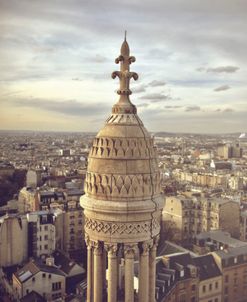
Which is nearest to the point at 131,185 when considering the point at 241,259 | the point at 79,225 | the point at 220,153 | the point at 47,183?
the point at 241,259

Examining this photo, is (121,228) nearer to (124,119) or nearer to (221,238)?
(124,119)

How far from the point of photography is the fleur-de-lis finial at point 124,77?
218 cm

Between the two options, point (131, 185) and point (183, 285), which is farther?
point (183, 285)

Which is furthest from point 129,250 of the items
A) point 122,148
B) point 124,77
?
point 124,77

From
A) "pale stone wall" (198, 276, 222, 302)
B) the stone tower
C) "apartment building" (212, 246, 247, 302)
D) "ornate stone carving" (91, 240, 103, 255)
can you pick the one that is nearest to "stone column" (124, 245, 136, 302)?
the stone tower

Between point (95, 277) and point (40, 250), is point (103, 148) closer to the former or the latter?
point (95, 277)

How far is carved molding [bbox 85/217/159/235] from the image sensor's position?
211cm

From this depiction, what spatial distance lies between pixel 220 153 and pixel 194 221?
120ft

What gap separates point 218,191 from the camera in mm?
19266

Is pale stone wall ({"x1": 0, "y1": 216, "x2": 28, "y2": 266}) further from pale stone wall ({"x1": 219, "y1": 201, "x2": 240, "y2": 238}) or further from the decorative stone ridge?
the decorative stone ridge

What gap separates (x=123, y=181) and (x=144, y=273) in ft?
1.60

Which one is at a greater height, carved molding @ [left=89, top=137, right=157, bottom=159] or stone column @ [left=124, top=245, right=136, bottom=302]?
carved molding @ [left=89, top=137, right=157, bottom=159]

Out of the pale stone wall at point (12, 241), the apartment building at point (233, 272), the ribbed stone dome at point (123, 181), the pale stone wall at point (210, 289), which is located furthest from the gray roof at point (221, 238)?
the ribbed stone dome at point (123, 181)

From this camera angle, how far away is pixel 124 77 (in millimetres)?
2193
